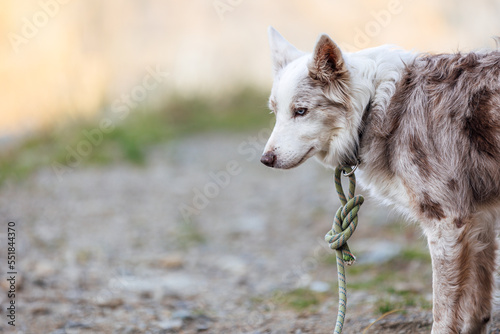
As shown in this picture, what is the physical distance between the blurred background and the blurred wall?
1.2 inches

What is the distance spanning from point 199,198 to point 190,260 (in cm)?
195

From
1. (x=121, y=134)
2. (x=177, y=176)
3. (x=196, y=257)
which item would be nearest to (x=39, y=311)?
(x=196, y=257)

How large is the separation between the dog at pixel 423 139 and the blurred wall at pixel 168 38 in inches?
116

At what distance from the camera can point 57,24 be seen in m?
8.31

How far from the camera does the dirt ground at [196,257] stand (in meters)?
3.39

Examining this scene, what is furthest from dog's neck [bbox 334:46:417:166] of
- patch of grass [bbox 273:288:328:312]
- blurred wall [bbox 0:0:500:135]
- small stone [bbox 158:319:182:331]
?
blurred wall [bbox 0:0:500:135]

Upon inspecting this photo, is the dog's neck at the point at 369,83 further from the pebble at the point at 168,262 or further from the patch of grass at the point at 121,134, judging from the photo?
the patch of grass at the point at 121,134

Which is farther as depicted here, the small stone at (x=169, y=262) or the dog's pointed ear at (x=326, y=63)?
the small stone at (x=169, y=262)

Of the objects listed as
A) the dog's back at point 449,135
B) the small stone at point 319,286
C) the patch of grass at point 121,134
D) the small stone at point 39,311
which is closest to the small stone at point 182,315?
the small stone at point 39,311

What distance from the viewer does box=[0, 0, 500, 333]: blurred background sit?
3.77 meters

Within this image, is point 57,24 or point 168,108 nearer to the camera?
point 57,24

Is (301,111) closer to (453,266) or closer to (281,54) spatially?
(281,54)

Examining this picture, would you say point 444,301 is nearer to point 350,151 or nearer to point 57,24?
point 350,151

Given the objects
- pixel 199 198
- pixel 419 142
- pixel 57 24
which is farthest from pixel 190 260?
pixel 57 24
